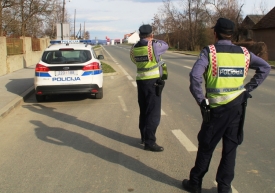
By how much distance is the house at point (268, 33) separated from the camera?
30547 millimetres

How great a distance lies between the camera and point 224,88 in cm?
343

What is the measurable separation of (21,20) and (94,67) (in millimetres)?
22796

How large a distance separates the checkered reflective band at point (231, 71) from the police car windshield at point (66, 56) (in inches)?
248

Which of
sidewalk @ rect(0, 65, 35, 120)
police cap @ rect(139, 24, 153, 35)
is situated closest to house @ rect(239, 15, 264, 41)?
sidewalk @ rect(0, 65, 35, 120)

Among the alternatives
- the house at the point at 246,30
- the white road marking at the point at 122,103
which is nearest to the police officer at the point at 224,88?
the white road marking at the point at 122,103

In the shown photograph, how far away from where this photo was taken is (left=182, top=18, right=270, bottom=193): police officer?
3.37m

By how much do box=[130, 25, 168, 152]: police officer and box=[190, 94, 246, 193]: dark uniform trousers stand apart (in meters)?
1.63

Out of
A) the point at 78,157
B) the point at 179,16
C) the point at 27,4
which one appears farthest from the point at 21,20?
the point at 179,16

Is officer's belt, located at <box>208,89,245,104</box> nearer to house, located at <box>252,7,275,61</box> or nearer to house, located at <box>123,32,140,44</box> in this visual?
house, located at <box>252,7,275,61</box>

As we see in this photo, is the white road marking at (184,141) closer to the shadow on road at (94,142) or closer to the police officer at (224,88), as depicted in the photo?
the shadow on road at (94,142)

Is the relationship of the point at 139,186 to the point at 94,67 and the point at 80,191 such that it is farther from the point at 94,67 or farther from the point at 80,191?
the point at 94,67

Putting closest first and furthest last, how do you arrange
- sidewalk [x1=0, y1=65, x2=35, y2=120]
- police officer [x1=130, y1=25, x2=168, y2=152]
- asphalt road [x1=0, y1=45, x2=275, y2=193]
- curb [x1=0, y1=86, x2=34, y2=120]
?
asphalt road [x1=0, y1=45, x2=275, y2=193] → police officer [x1=130, y1=25, x2=168, y2=152] → curb [x1=0, y1=86, x2=34, y2=120] → sidewalk [x1=0, y1=65, x2=35, y2=120]

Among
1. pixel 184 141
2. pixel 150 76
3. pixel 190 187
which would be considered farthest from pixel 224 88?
pixel 184 141

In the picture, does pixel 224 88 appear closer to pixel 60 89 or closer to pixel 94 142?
pixel 94 142
